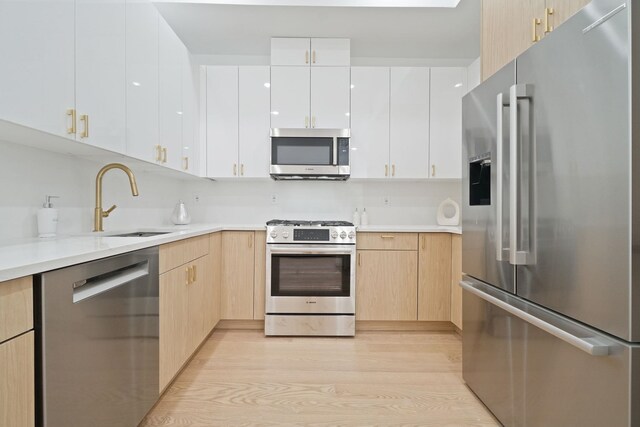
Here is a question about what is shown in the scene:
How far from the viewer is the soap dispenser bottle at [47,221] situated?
66.8 inches

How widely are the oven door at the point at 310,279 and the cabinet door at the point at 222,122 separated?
3.03 ft

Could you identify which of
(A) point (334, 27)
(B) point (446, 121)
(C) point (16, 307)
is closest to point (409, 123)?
(B) point (446, 121)

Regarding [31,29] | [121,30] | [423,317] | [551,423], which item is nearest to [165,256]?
[31,29]

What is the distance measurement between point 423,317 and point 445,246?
629mm

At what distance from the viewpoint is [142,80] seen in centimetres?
206

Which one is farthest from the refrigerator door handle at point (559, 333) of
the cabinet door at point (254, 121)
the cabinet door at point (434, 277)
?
the cabinet door at point (254, 121)

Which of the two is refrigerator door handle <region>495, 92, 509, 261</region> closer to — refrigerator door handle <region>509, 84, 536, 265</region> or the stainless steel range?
refrigerator door handle <region>509, 84, 536, 265</region>

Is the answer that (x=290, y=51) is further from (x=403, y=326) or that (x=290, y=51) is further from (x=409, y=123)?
Result: (x=403, y=326)

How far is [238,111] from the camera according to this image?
3.19 meters

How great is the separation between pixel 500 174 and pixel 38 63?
6.00ft

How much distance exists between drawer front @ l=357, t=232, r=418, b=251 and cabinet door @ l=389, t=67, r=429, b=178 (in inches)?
24.7

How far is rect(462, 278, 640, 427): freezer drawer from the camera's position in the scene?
991 mm

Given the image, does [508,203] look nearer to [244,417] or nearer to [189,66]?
[244,417]

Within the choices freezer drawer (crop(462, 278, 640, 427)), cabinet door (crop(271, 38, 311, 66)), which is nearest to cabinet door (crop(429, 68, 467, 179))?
cabinet door (crop(271, 38, 311, 66))
